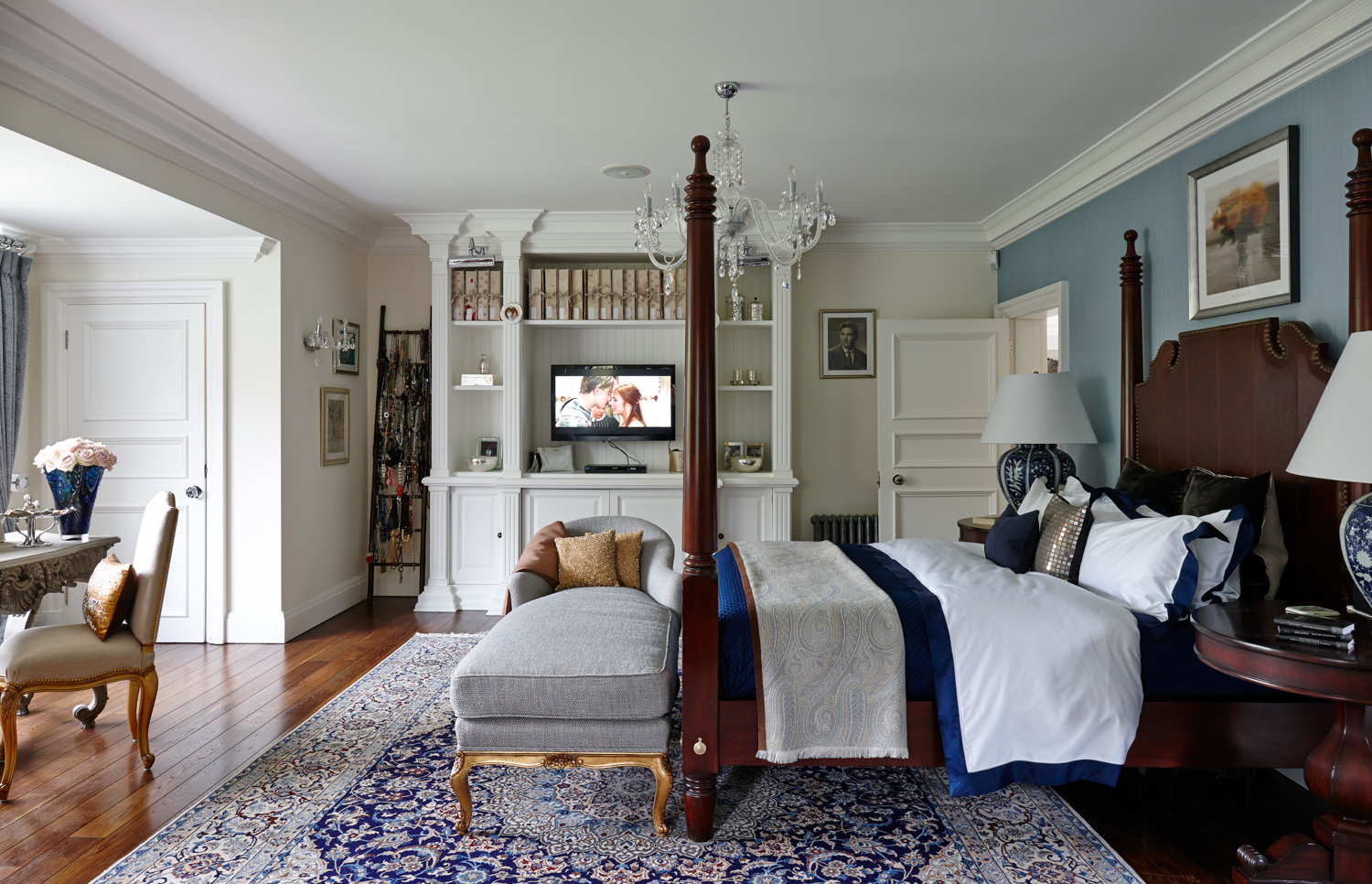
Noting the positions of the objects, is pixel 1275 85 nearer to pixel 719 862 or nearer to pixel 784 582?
pixel 784 582

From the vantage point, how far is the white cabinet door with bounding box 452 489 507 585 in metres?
5.38

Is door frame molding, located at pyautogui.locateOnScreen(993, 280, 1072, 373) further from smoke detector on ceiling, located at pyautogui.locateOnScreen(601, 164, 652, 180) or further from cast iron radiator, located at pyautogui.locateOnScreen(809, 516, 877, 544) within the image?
smoke detector on ceiling, located at pyautogui.locateOnScreen(601, 164, 652, 180)

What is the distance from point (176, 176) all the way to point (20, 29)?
1117mm

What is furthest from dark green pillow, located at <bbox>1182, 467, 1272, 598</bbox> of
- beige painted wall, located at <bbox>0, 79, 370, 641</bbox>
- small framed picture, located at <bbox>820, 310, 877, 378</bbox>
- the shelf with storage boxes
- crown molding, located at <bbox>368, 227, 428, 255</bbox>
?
crown molding, located at <bbox>368, 227, 428, 255</bbox>

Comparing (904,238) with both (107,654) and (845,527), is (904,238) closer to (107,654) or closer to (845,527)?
(845,527)

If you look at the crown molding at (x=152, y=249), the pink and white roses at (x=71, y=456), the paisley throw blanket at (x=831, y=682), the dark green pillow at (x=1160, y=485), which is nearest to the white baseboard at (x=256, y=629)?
the pink and white roses at (x=71, y=456)

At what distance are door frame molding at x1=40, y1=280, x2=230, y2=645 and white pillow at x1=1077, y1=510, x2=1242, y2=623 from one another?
4.48m

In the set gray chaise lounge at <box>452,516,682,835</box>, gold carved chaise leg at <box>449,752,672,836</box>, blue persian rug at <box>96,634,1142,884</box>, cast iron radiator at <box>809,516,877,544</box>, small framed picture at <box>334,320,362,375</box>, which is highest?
small framed picture at <box>334,320,362,375</box>

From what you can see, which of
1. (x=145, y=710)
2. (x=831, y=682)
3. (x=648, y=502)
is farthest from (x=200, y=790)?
(x=648, y=502)

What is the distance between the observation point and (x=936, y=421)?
546 centimetres

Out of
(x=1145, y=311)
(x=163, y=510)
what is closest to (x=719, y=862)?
(x=163, y=510)

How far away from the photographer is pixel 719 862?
2332 mm

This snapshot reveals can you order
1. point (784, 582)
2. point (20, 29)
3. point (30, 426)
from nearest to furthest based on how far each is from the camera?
point (20, 29) < point (784, 582) < point (30, 426)

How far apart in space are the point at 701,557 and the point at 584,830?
0.93 m
